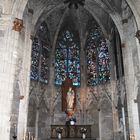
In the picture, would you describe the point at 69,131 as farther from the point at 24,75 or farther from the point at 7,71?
the point at 7,71

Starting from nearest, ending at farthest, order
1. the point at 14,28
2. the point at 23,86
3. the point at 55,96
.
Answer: the point at 14,28 → the point at 23,86 → the point at 55,96

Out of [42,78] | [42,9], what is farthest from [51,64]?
[42,9]

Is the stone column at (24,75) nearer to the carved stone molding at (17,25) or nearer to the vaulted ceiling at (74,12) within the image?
the vaulted ceiling at (74,12)

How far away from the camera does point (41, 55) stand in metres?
22.4

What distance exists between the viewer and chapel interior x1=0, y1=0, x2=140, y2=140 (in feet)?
48.1

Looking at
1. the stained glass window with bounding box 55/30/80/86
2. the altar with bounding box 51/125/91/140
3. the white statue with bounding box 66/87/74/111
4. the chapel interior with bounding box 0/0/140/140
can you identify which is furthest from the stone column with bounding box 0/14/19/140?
the stained glass window with bounding box 55/30/80/86

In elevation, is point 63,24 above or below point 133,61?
above

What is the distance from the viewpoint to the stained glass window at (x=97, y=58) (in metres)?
22.0

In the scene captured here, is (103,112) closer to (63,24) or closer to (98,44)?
(98,44)

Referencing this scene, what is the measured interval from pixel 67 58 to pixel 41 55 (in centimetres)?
267

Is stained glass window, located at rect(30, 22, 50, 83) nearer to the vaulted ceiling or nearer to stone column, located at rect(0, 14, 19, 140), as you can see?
the vaulted ceiling

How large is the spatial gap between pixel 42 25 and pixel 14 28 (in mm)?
9579

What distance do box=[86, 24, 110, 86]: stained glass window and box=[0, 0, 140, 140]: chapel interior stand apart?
9cm

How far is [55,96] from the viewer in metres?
21.8
